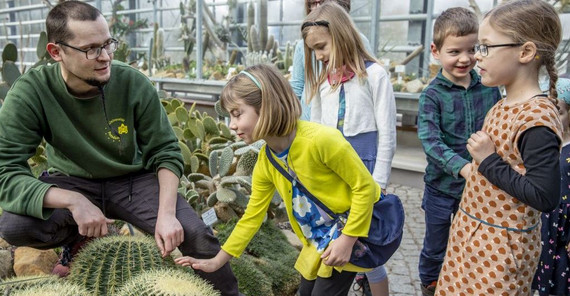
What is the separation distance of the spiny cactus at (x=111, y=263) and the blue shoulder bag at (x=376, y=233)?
59cm

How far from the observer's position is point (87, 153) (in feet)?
6.95

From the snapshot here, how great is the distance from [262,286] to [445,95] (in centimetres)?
124

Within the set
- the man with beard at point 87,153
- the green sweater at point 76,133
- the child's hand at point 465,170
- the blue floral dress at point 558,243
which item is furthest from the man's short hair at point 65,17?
the blue floral dress at point 558,243

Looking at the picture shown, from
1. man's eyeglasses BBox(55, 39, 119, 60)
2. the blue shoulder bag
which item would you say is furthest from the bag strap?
man's eyeglasses BBox(55, 39, 119, 60)

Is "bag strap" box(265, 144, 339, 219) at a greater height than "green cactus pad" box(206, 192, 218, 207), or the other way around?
"bag strap" box(265, 144, 339, 219)

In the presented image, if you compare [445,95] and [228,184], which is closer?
[445,95]

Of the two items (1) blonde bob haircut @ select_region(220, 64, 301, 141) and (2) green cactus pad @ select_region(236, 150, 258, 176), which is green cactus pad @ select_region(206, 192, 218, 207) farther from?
(1) blonde bob haircut @ select_region(220, 64, 301, 141)

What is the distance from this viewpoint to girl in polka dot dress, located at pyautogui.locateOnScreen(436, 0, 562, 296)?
1.45m

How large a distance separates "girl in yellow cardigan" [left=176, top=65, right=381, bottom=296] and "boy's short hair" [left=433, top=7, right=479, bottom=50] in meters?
0.82

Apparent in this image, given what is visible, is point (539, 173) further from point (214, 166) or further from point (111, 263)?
point (214, 166)

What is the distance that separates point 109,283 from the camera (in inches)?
66.9

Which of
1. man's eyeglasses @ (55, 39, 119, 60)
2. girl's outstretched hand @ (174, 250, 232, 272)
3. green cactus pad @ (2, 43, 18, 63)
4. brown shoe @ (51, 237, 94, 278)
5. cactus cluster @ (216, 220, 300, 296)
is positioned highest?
man's eyeglasses @ (55, 39, 119, 60)

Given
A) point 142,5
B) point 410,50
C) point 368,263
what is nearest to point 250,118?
point 368,263

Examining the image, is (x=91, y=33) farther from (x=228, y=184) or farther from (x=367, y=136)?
(x=367, y=136)
